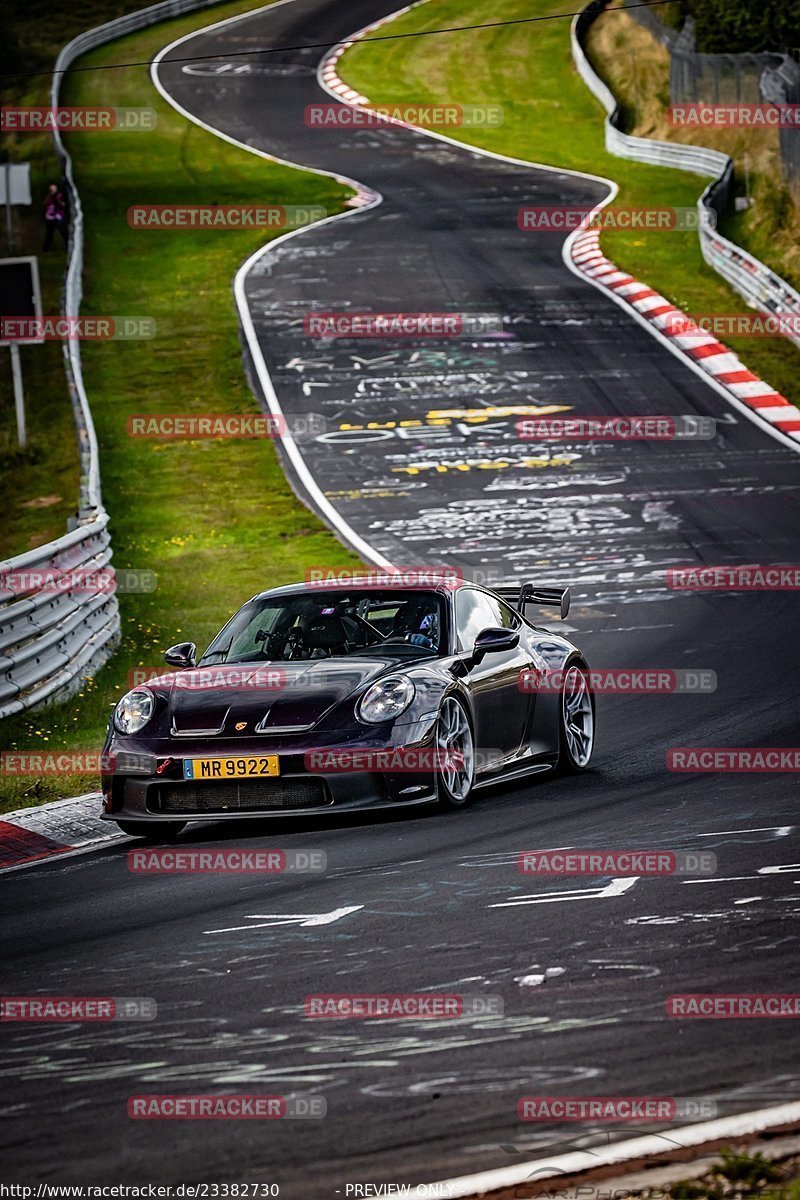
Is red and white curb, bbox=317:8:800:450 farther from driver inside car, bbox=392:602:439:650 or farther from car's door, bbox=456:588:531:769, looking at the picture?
driver inside car, bbox=392:602:439:650

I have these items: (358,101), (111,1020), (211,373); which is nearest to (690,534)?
(211,373)

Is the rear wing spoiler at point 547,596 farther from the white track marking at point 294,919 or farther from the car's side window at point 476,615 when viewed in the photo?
the white track marking at point 294,919

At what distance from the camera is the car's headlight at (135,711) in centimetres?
970

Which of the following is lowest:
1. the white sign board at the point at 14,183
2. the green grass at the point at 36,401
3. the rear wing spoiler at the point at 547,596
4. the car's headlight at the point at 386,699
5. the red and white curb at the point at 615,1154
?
the green grass at the point at 36,401

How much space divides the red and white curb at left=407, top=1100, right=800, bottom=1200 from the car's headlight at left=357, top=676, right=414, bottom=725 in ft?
15.4

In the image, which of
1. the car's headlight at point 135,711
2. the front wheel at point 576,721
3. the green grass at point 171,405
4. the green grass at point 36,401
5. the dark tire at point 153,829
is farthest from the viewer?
the green grass at point 36,401

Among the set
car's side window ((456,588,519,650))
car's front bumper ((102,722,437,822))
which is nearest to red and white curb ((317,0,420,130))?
car's side window ((456,588,519,650))

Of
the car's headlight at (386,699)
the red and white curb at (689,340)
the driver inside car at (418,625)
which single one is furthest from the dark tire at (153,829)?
the red and white curb at (689,340)

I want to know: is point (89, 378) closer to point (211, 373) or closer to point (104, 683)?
point (211, 373)

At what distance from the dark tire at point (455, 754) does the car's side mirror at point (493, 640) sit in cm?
43

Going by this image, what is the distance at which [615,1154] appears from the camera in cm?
458

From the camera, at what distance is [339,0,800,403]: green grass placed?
1247 inches

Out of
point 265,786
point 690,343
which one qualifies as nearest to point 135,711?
point 265,786

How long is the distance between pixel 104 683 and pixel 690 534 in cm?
758
